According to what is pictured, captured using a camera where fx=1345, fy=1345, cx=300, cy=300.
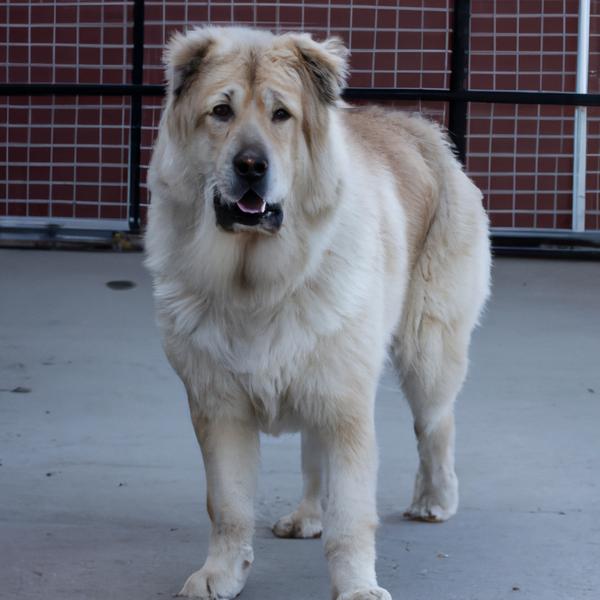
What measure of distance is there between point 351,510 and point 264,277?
0.70 meters

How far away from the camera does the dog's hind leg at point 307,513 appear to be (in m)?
4.41

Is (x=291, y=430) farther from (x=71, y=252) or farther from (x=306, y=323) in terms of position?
(x=71, y=252)

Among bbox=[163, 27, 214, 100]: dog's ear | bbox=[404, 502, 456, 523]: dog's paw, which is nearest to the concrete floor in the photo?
bbox=[404, 502, 456, 523]: dog's paw

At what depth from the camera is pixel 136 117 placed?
327 inches

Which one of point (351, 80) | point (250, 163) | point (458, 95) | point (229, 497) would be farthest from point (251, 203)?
point (351, 80)

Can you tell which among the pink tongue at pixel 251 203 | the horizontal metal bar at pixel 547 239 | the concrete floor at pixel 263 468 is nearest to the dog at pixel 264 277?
the pink tongue at pixel 251 203

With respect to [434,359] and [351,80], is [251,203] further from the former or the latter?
[351,80]

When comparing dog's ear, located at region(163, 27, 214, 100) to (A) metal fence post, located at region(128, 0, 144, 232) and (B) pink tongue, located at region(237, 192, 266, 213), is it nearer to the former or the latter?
(B) pink tongue, located at region(237, 192, 266, 213)

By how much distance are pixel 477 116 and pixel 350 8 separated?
1.08 metres

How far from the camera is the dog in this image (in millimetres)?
3725

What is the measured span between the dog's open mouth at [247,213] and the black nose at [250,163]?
→ 4 cm

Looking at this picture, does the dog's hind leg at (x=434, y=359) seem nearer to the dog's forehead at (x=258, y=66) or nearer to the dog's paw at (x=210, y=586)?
the dog's paw at (x=210, y=586)

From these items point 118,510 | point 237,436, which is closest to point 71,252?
point 118,510

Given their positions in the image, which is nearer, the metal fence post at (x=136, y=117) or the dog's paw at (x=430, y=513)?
the dog's paw at (x=430, y=513)
